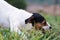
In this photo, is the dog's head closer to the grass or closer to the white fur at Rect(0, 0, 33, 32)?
the white fur at Rect(0, 0, 33, 32)

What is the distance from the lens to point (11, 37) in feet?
20.9

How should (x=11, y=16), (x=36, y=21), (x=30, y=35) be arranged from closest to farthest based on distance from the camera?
(x=30, y=35)
(x=36, y=21)
(x=11, y=16)

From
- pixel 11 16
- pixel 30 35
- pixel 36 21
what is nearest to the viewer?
pixel 30 35

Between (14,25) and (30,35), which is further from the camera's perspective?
(14,25)

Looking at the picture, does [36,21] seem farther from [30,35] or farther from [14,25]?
[30,35]

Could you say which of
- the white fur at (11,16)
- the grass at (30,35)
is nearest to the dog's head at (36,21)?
the white fur at (11,16)

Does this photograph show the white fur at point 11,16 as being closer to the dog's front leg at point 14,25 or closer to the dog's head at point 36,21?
the dog's front leg at point 14,25

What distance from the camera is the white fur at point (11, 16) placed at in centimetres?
743

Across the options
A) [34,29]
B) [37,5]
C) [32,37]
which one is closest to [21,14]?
[34,29]

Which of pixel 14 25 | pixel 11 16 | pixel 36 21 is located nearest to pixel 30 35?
pixel 36 21

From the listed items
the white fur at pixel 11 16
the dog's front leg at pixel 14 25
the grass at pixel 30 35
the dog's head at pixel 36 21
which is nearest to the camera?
the grass at pixel 30 35

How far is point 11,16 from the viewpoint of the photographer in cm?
768

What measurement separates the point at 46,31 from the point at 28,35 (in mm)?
498

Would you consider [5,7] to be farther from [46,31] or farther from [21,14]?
[46,31]
